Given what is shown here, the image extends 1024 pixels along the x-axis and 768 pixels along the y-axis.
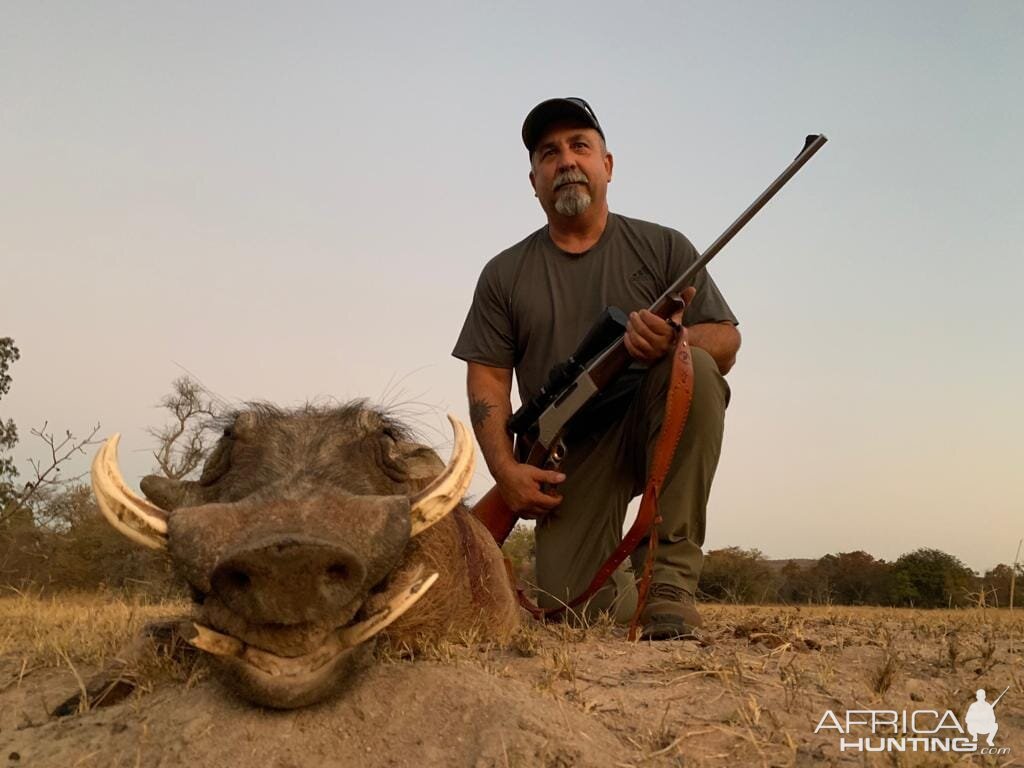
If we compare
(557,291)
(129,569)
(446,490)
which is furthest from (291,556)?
(129,569)

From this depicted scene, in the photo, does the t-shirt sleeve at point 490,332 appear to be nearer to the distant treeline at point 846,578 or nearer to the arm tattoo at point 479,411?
the arm tattoo at point 479,411

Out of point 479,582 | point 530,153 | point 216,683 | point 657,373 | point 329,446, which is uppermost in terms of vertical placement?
point 530,153

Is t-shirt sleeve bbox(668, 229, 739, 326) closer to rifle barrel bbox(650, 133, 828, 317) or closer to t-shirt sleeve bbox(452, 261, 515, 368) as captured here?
rifle barrel bbox(650, 133, 828, 317)

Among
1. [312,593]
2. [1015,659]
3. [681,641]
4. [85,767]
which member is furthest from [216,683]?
[1015,659]

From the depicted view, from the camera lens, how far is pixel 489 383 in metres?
5.16

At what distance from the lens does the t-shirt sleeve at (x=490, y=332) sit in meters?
5.23

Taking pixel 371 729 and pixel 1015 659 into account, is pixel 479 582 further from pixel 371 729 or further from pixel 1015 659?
pixel 1015 659

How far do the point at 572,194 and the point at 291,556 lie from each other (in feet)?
12.0

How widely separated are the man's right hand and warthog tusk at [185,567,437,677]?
2.37 meters

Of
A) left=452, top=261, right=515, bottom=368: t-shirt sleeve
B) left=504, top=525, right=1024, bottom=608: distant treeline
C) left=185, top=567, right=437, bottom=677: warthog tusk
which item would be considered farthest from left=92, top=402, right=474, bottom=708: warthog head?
left=504, top=525, right=1024, bottom=608: distant treeline

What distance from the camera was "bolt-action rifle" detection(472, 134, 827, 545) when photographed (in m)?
4.27

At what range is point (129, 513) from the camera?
2.28m

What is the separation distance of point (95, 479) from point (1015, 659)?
3.02 meters

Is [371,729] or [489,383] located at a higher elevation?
[489,383]
